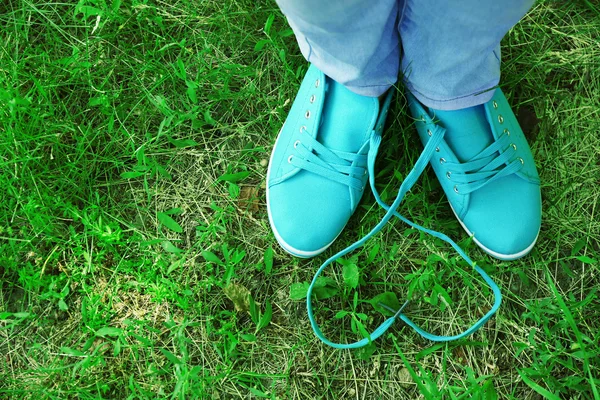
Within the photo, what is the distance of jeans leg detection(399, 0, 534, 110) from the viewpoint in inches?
37.0

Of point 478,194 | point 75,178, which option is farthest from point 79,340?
point 478,194

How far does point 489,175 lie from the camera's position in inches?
54.9

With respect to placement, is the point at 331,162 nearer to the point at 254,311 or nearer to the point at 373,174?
the point at 373,174

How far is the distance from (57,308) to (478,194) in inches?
48.3

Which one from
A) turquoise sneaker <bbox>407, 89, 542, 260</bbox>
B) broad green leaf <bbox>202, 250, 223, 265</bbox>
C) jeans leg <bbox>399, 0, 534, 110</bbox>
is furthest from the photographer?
broad green leaf <bbox>202, 250, 223, 265</bbox>

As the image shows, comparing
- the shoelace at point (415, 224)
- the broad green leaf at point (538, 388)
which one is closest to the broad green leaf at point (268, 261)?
the shoelace at point (415, 224)

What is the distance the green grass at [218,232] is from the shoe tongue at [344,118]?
145mm

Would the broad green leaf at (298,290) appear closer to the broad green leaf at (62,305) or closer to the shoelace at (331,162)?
the shoelace at (331,162)

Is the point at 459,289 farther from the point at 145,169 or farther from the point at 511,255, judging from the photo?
the point at 145,169

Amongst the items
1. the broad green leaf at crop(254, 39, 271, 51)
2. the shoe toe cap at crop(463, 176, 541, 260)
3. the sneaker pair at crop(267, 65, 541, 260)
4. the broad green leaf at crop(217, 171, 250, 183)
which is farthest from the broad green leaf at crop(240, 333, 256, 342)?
the broad green leaf at crop(254, 39, 271, 51)

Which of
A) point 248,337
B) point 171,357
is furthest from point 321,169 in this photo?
point 171,357

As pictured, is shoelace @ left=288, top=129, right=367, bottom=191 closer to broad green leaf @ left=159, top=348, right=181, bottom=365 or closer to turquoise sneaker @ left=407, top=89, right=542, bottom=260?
turquoise sneaker @ left=407, top=89, right=542, bottom=260

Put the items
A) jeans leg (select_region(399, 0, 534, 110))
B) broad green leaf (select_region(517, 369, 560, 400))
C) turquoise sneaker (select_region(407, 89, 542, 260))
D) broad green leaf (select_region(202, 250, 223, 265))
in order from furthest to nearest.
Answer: broad green leaf (select_region(202, 250, 223, 265)) < turquoise sneaker (select_region(407, 89, 542, 260)) < broad green leaf (select_region(517, 369, 560, 400)) < jeans leg (select_region(399, 0, 534, 110))

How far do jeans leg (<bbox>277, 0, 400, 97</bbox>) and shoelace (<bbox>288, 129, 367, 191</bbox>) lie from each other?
18 cm
